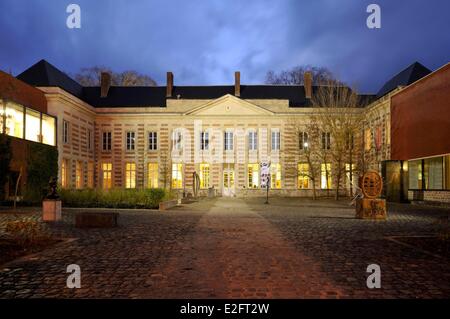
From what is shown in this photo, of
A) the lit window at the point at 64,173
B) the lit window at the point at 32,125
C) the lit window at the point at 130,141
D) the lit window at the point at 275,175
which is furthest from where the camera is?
the lit window at the point at 130,141

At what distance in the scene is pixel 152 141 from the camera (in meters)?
41.7

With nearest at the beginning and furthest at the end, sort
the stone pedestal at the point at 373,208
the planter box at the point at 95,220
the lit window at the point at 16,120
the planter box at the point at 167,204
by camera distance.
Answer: the planter box at the point at 95,220
the stone pedestal at the point at 373,208
the planter box at the point at 167,204
the lit window at the point at 16,120

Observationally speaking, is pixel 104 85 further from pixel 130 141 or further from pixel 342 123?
pixel 342 123

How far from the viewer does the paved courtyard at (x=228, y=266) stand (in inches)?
202

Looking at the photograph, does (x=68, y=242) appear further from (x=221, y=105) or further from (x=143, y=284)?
(x=221, y=105)

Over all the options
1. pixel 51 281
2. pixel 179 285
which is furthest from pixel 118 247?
pixel 179 285

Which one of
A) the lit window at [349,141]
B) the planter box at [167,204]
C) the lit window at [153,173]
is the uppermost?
the lit window at [349,141]

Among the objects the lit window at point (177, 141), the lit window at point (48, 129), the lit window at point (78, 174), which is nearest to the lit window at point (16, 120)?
the lit window at point (48, 129)

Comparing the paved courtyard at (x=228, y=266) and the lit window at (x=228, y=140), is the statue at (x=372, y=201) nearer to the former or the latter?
the paved courtyard at (x=228, y=266)

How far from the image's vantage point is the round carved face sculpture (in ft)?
48.6

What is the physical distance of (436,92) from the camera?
2203 cm

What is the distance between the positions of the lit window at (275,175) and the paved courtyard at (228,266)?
1154 inches

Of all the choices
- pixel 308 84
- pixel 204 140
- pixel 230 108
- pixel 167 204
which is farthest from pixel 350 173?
pixel 308 84
